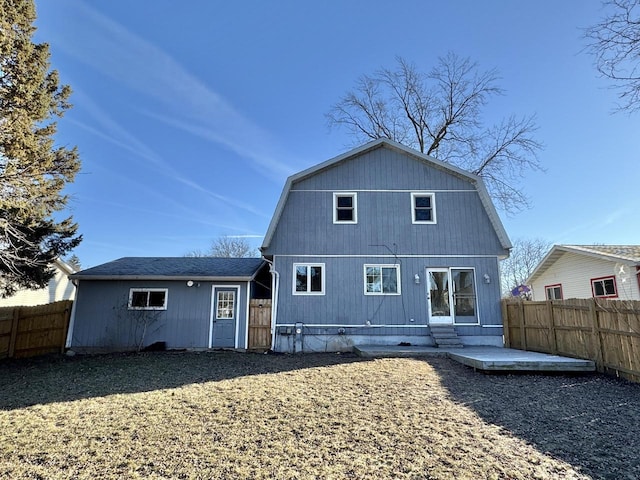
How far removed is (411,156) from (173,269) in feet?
29.9

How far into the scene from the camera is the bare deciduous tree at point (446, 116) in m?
16.5

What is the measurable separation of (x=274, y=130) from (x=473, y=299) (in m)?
10.4

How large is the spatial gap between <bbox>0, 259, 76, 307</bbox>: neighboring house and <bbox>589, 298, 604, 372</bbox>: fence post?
20.9 metres

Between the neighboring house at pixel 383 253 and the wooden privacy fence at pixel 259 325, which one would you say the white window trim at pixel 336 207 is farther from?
the wooden privacy fence at pixel 259 325

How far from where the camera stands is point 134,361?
888cm

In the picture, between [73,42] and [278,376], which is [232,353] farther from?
[73,42]

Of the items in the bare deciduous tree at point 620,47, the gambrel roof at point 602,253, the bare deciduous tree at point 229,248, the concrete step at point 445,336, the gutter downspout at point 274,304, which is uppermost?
the bare deciduous tree at point 229,248

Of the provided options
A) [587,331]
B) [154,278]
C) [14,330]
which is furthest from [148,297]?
[587,331]

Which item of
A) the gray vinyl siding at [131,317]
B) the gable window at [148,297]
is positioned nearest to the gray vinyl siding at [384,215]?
the gray vinyl siding at [131,317]

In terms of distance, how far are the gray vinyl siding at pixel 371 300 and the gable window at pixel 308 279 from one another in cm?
13

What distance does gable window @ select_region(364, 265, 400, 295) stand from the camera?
10782mm

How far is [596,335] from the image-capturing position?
22.6 ft

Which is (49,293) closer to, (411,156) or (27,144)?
(27,144)

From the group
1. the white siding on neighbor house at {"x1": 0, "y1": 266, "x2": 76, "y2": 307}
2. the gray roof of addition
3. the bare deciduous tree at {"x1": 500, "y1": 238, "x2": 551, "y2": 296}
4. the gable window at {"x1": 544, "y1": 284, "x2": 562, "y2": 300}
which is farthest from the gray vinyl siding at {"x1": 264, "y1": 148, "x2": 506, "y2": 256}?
the bare deciduous tree at {"x1": 500, "y1": 238, "x2": 551, "y2": 296}
